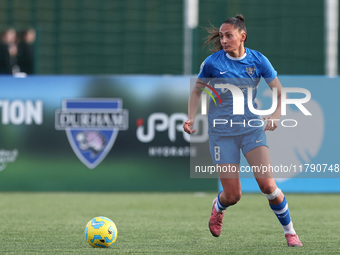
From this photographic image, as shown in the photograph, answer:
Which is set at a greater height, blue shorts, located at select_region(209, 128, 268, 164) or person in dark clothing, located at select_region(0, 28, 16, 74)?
person in dark clothing, located at select_region(0, 28, 16, 74)

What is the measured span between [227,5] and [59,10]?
Result: 2.80 meters

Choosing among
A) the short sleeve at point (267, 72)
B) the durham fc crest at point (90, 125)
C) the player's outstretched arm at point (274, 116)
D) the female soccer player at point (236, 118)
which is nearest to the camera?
the player's outstretched arm at point (274, 116)

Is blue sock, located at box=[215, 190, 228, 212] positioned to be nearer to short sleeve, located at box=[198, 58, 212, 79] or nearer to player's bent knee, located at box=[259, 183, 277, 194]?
player's bent knee, located at box=[259, 183, 277, 194]

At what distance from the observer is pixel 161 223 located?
8.45 m

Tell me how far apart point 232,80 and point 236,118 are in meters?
0.32

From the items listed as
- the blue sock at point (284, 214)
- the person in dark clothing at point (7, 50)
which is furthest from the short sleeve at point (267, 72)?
the person in dark clothing at point (7, 50)

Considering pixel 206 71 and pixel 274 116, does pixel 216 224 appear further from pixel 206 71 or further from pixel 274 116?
pixel 206 71

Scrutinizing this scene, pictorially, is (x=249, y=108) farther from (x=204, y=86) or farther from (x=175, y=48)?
(x=175, y=48)

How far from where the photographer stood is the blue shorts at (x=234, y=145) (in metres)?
6.49

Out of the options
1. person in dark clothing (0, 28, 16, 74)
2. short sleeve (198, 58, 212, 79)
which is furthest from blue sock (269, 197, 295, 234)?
person in dark clothing (0, 28, 16, 74)

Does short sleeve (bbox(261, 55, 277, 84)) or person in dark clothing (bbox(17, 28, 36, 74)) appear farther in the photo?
person in dark clothing (bbox(17, 28, 36, 74))

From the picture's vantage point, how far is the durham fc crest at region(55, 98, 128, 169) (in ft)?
39.8

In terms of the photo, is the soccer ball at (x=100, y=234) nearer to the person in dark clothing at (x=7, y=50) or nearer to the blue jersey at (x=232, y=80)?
the blue jersey at (x=232, y=80)

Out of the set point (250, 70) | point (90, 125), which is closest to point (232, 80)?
point (250, 70)
